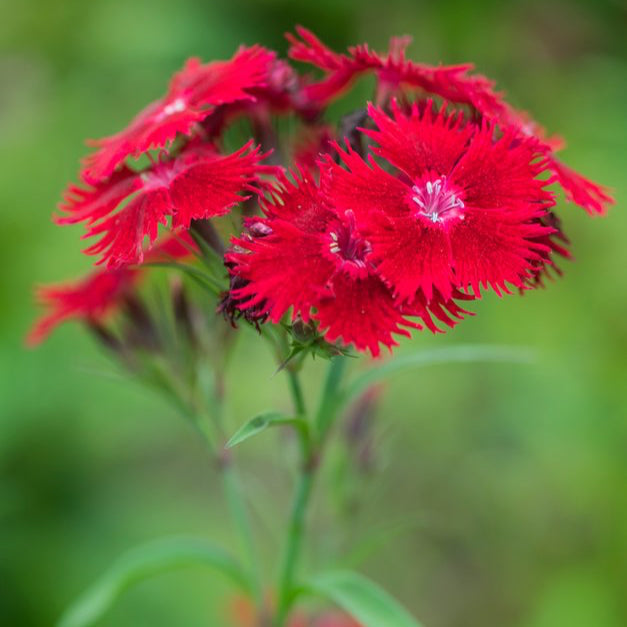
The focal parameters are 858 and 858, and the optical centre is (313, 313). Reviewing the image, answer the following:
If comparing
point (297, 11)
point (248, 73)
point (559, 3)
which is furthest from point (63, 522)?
point (559, 3)

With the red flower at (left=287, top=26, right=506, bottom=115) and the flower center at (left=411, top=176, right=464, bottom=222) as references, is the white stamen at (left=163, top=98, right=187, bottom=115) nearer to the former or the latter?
the red flower at (left=287, top=26, right=506, bottom=115)

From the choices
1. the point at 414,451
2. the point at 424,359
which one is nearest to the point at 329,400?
the point at 424,359

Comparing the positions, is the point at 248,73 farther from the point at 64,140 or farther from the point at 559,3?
the point at 559,3

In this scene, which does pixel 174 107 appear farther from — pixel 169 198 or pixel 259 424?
pixel 259 424

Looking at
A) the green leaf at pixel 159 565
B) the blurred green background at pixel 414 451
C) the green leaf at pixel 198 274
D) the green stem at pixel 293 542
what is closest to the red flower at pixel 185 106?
the green leaf at pixel 198 274

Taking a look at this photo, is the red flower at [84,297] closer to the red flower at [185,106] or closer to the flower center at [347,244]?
the red flower at [185,106]

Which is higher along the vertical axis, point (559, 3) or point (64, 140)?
point (559, 3)
